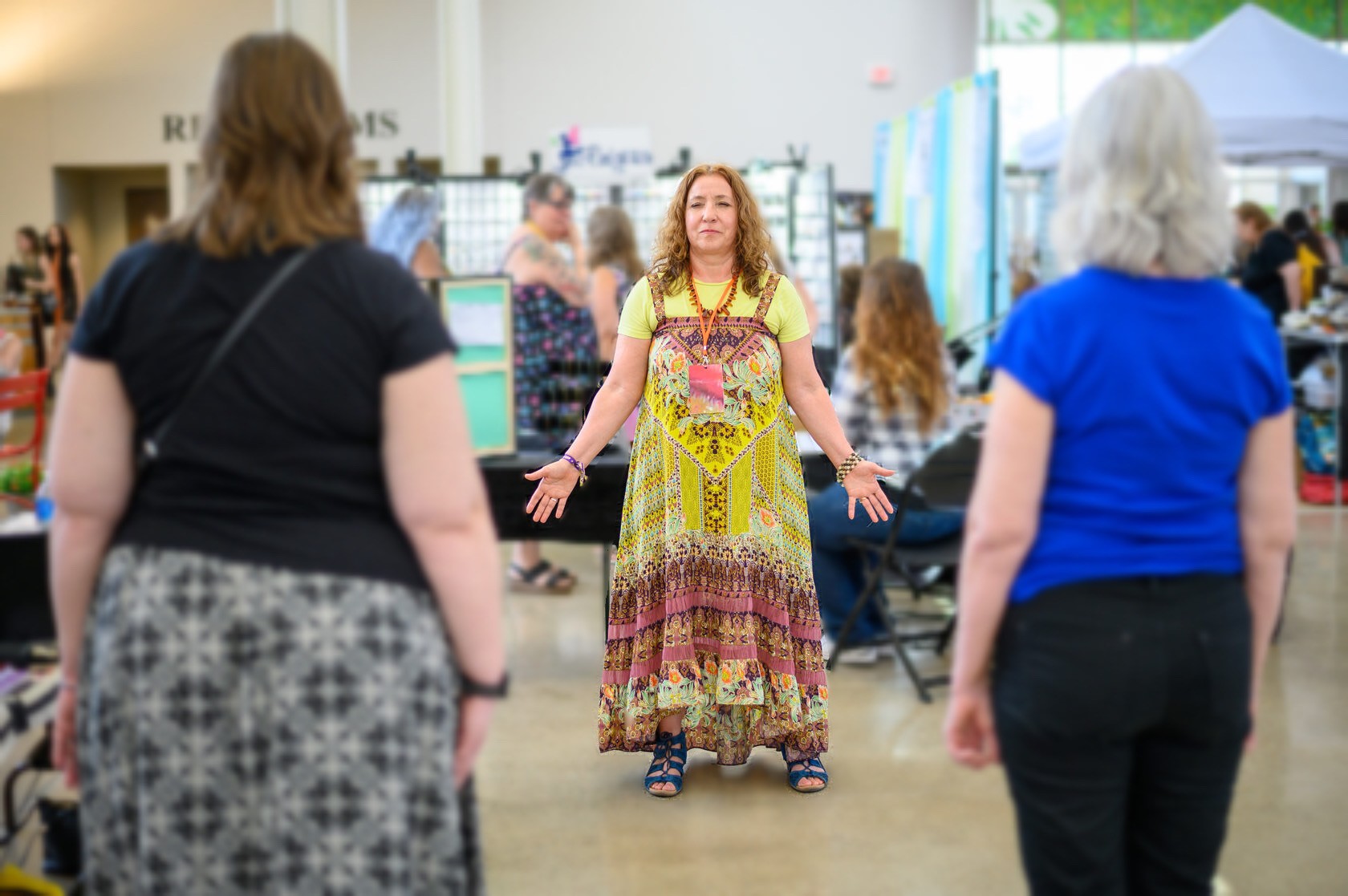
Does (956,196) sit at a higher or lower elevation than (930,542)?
higher

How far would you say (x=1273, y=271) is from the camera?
9.18 meters

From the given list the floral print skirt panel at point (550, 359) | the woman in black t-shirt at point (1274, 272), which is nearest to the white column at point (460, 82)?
the floral print skirt panel at point (550, 359)

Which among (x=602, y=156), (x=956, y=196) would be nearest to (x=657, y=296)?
(x=956, y=196)

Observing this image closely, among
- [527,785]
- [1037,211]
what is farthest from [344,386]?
[1037,211]

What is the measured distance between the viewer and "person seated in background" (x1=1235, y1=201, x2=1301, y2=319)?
361 inches

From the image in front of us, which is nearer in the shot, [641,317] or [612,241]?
[641,317]

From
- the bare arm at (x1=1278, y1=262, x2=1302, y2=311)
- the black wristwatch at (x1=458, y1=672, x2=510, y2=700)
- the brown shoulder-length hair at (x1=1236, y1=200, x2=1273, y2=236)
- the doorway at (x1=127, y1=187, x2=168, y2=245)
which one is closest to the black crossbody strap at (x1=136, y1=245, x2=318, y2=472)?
the black wristwatch at (x1=458, y1=672, x2=510, y2=700)

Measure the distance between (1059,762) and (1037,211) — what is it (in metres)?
13.8

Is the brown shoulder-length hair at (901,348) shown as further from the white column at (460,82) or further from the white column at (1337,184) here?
the white column at (1337,184)

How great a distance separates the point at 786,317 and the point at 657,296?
0.98 feet

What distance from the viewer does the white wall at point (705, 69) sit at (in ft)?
48.9

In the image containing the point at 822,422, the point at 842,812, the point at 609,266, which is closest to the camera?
the point at 822,422

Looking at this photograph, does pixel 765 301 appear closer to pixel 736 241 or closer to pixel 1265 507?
pixel 736 241

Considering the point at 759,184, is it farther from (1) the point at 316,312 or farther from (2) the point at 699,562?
(1) the point at 316,312
